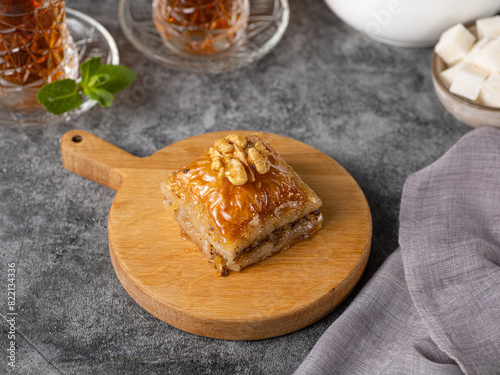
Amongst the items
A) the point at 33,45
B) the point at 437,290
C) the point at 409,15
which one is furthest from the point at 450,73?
the point at 33,45

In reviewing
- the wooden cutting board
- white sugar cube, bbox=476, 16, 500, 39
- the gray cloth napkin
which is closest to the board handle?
the wooden cutting board

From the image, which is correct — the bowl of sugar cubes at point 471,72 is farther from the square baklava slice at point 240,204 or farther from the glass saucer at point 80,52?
the glass saucer at point 80,52

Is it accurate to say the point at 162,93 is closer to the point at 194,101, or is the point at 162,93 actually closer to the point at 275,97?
the point at 194,101

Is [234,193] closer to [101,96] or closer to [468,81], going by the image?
[101,96]

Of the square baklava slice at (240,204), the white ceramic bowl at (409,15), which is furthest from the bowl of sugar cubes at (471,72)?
the square baklava slice at (240,204)

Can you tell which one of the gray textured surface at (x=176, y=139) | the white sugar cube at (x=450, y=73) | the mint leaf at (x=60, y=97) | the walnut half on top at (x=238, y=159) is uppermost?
the white sugar cube at (x=450, y=73)
